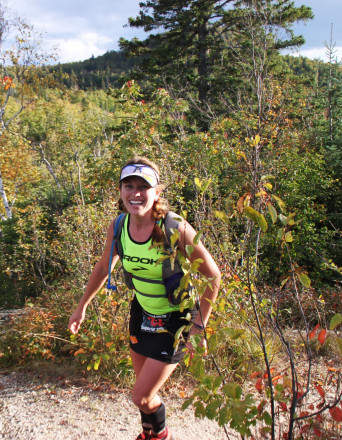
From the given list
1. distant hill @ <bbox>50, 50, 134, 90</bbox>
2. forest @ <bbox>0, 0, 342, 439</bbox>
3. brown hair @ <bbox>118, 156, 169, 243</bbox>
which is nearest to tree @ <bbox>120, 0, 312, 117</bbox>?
forest @ <bbox>0, 0, 342, 439</bbox>

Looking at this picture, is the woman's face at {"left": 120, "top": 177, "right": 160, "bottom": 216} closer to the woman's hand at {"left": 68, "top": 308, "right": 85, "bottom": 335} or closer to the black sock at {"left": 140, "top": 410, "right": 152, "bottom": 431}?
the woman's hand at {"left": 68, "top": 308, "right": 85, "bottom": 335}

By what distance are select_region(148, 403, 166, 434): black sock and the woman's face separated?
125cm

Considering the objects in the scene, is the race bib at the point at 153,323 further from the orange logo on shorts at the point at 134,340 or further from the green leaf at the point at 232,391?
the green leaf at the point at 232,391

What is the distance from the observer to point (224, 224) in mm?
4164

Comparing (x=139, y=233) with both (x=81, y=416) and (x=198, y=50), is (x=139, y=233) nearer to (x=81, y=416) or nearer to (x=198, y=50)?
(x=81, y=416)

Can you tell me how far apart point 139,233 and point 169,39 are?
1534 centimetres

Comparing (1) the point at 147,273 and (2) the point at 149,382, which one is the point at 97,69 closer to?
(1) the point at 147,273

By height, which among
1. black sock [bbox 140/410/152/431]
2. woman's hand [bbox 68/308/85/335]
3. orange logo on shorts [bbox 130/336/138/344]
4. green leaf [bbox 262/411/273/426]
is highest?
woman's hand [bbox 68/308/85/335]

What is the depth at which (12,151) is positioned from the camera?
15.6m

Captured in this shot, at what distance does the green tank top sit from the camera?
6.37 ft

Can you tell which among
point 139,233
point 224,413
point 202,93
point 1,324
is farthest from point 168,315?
point 202,93

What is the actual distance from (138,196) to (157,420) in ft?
4.65

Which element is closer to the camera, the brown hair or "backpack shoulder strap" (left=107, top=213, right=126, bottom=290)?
the brown hair

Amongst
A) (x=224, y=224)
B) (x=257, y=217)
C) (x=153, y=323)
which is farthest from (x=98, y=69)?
(x=257, y=217)
